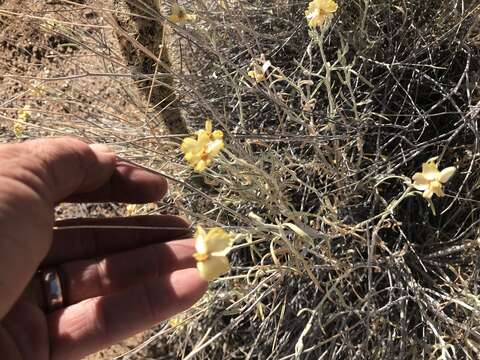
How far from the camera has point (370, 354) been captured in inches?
49.7

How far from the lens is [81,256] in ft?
3.74

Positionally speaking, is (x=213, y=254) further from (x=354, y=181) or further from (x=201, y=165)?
(x=354, y=181)

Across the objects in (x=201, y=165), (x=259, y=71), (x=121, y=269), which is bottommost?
(x=121, y=269)

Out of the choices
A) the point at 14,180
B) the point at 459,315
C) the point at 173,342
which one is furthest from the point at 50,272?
the point at 459,315

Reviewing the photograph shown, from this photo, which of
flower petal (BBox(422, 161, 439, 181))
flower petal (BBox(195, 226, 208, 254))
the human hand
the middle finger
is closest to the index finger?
the human hand

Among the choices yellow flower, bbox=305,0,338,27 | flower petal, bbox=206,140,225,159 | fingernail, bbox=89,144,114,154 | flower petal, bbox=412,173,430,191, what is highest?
yellow flower, bbox=305,0,338,27

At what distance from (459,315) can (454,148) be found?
0.35 m

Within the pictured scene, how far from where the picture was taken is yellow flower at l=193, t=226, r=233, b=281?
0.70 m

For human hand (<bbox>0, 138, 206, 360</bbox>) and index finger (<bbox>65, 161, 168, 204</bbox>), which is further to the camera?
index finger (<bbox>65, 161, 168, 204</bbox>)

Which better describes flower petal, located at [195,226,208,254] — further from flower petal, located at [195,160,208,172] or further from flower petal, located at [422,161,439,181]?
flower petal, located at [422,161,439,181]

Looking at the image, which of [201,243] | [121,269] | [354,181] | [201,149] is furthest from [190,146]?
[354,181]

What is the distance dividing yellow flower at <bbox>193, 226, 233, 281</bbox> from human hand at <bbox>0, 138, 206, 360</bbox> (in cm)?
27

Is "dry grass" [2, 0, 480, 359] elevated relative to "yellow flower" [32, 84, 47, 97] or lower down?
lower down

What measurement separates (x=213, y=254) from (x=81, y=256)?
52 centimetres
